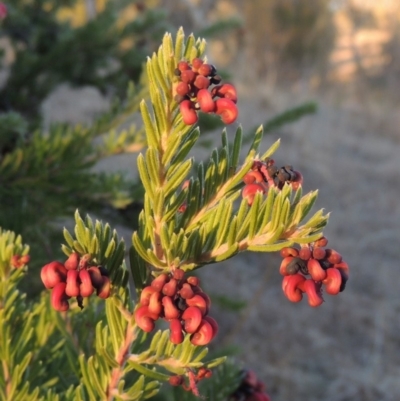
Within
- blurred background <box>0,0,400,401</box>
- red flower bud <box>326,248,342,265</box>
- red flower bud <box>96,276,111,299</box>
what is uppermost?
blurred background <box>0,0,400,401</box>

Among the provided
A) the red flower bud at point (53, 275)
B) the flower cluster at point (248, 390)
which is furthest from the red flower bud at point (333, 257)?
the flower cluster at point (248, 390)

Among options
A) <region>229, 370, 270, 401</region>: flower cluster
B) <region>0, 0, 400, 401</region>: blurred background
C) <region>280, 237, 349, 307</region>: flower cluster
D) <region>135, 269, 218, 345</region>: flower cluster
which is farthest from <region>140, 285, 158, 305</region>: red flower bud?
<region>0, 0, 400, 401</region>: blurred background

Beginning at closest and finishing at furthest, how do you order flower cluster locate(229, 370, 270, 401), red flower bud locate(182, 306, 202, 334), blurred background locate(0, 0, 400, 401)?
1. red flower bud locate(182, 306, 202, 334)
2. flower cluster locate(229, 370, 270, 401)
3. blurred background locate(0, 0, 400, 401)

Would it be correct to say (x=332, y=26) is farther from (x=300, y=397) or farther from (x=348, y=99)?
(x=300, y=397)

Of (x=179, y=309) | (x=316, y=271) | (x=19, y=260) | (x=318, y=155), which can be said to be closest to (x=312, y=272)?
(x=316, y=271)

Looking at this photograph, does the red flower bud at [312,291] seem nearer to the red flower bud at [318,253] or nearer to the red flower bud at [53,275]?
the red flower bud at [318,253]

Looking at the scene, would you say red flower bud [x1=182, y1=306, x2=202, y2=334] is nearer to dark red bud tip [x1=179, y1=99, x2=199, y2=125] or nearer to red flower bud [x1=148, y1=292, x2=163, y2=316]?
red flower bud [x1=148, y1=292, x2=163, y2=316]
